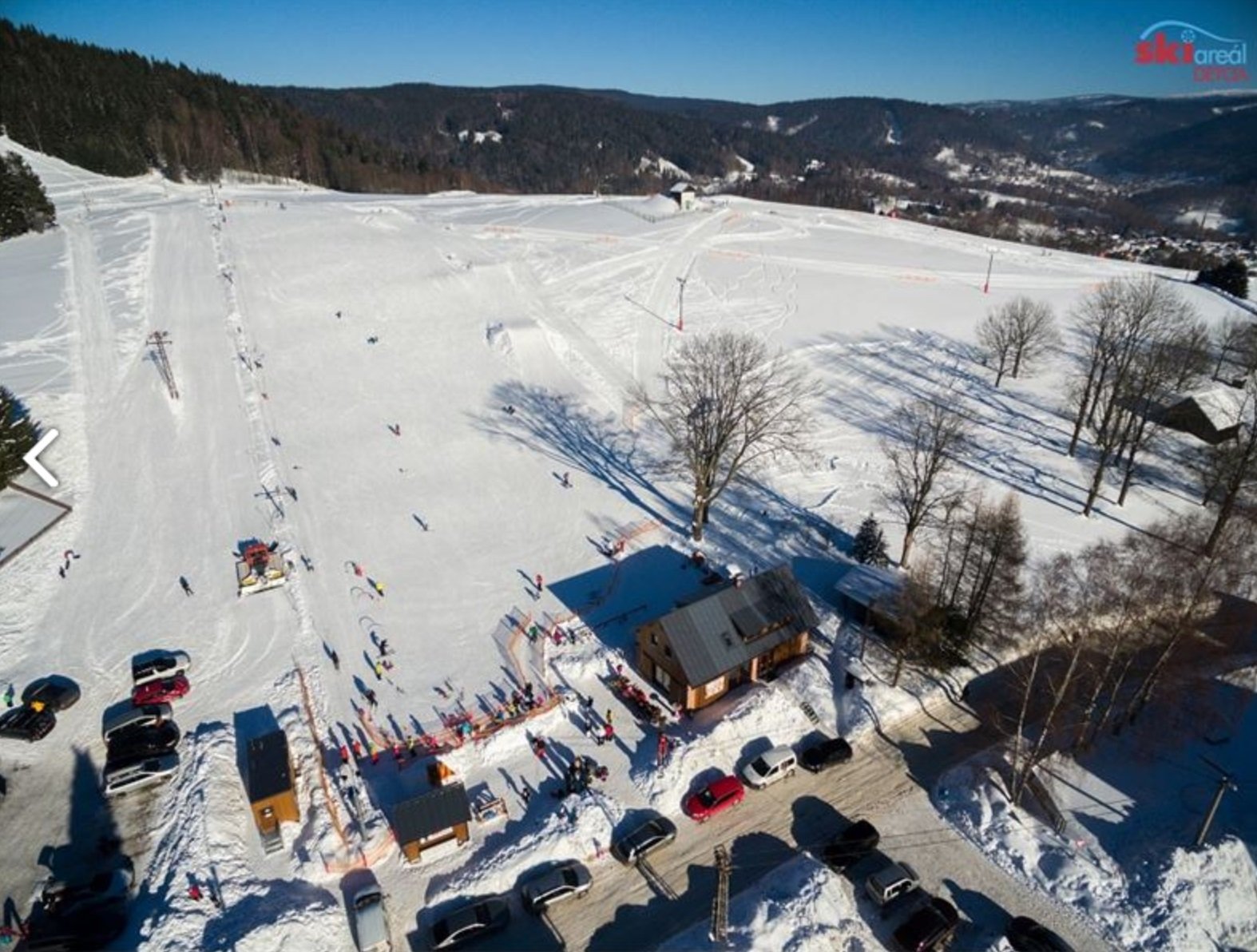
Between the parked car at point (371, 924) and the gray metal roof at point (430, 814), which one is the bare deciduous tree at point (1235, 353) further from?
the parked car at point (371, 924)

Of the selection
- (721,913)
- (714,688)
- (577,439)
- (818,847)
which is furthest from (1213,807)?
(577,439)

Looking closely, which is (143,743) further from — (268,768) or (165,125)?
(165,125)

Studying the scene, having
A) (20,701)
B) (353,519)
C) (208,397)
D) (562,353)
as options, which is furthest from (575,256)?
(20,701)

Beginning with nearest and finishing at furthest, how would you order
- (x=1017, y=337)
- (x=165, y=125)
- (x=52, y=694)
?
(x=52, y=694) < (x=1017, y=337) < (x=165, y=125)

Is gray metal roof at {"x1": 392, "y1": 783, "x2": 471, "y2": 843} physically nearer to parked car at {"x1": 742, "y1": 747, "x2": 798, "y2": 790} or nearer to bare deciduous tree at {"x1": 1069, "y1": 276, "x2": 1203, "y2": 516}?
parked car at {"x1": 742, "y1": 747, "x2": 798, "y2": 790}

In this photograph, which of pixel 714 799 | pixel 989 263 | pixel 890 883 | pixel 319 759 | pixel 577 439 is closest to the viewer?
pixel 890 883

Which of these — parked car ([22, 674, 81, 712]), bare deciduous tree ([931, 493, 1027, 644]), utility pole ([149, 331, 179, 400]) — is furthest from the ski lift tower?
parked car ([22, 674, 81, 712])

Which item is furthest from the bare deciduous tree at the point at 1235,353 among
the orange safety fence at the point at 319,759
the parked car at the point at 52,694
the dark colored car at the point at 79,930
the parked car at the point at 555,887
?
the parked car at the point at 52,694
